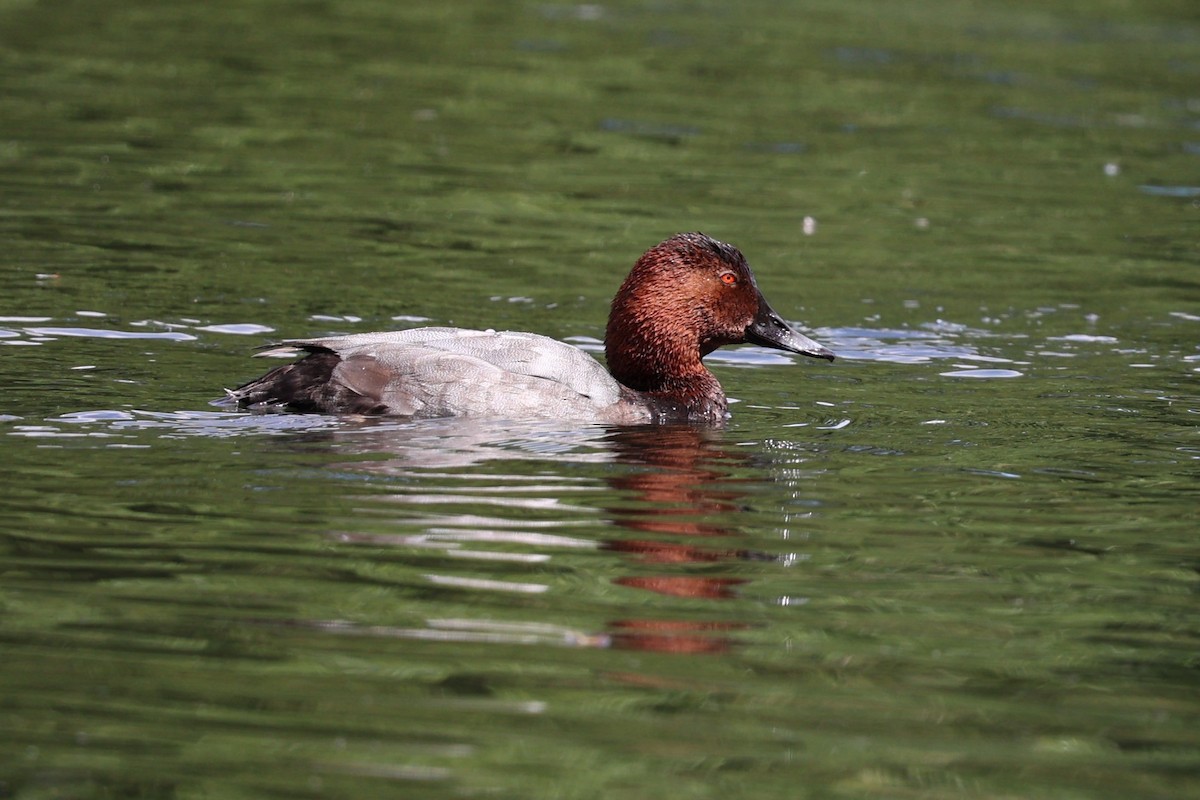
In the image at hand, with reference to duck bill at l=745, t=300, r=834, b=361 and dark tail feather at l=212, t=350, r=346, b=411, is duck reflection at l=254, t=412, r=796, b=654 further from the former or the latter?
duck bill at l=745, t=300, r=834, b=361

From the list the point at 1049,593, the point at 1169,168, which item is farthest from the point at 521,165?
the point at 1049,593

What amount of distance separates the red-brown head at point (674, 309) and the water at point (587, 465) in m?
0.59

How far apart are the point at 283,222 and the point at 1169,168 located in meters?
8.14

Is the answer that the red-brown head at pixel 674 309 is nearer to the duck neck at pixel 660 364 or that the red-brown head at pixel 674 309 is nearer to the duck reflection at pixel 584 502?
the duck neck at pixel 660 364

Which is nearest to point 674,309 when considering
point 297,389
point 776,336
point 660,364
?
point 660,364

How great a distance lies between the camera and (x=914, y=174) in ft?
52.5

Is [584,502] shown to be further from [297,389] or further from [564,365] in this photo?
[297,389]

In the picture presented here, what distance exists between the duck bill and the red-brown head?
0.49 feet

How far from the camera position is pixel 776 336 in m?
9.39

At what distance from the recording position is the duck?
26.4 feet

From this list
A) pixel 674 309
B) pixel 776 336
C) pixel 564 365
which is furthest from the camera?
pixel 776 336

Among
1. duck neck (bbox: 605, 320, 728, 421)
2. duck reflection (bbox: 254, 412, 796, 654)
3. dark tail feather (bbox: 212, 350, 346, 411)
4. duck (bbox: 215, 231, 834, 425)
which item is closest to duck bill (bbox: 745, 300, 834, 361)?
duck (bbox: 215, 231, 834, 425)

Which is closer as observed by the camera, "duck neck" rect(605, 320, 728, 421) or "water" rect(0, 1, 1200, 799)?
"water" rect(0, 1, 1200, 799)

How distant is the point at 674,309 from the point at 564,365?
0.95 metres
